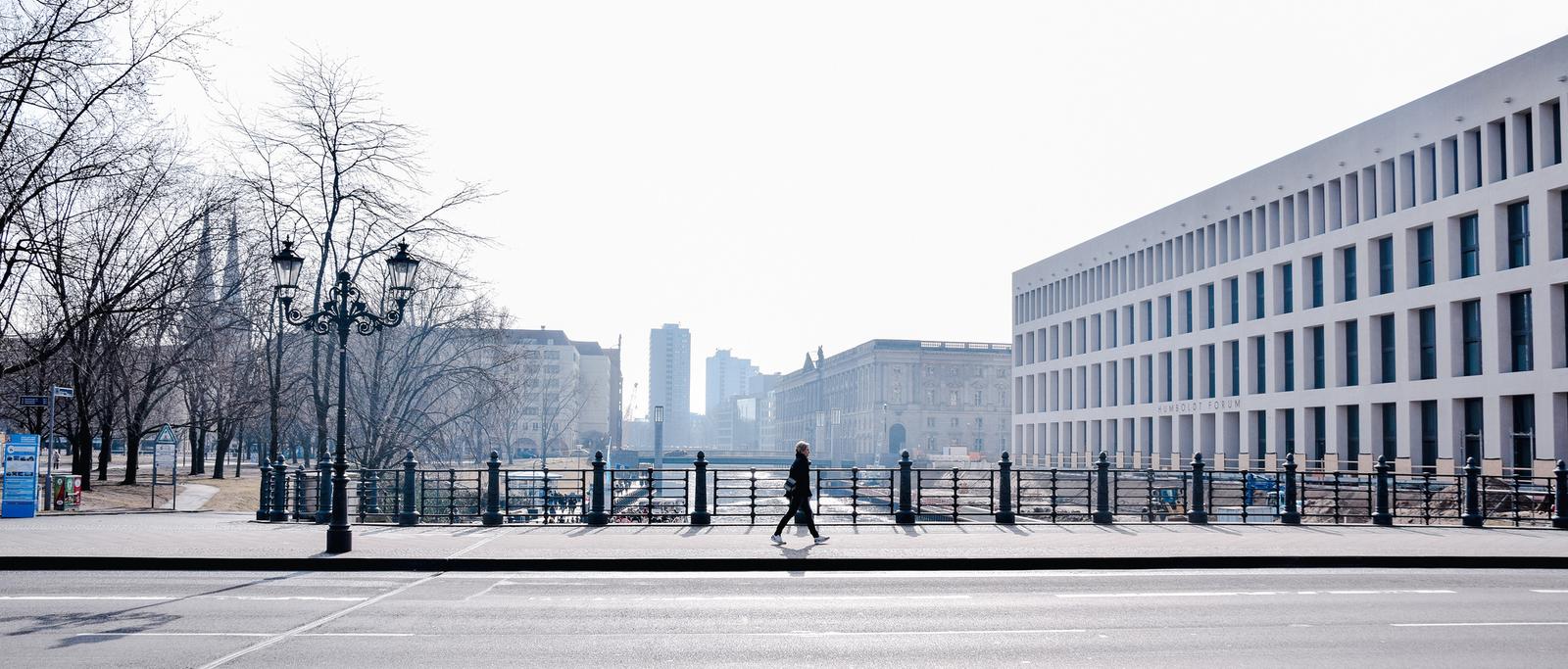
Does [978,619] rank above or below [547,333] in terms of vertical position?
below

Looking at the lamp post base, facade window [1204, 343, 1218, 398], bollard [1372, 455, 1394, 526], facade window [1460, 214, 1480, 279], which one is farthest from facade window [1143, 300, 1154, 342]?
the lamp post base

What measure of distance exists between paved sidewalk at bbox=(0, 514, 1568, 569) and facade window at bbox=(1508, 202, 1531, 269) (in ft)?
71.7

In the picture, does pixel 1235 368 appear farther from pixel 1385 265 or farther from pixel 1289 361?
pixel 1385 265

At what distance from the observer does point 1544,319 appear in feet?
138

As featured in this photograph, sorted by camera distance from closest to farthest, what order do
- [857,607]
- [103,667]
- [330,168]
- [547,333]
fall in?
[103,667], [857,607], [330,168], [547,333]

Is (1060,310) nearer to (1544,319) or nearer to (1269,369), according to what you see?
(1269,369)

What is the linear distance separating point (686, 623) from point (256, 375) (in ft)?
131

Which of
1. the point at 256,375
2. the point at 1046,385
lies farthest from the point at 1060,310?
the point at 256,375

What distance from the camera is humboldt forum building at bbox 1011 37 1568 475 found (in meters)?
43.3

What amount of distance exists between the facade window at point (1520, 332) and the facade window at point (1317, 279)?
12760 mm

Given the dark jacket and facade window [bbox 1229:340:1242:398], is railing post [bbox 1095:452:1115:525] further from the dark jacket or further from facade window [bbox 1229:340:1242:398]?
facade window [bbox 1229:340:1242:398]

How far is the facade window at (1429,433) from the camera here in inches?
1932

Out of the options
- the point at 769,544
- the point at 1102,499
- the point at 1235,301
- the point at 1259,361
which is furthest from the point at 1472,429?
the point at 769,544

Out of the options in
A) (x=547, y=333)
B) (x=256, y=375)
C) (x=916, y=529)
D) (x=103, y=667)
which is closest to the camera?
(x=103, y=667)
